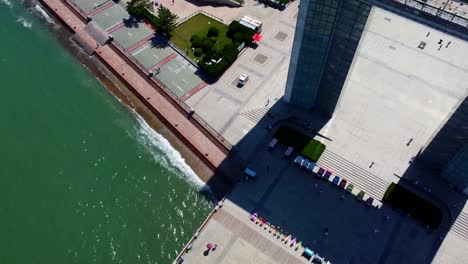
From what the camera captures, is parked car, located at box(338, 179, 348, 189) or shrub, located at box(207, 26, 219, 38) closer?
parked car, located at box(338, 179, 348, 189)

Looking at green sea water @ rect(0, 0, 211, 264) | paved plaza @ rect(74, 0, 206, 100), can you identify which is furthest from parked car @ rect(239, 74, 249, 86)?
green sea water @ rect(0, 0, 211, 264)

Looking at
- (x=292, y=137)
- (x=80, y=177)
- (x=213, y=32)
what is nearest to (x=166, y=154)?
(x=80, y=177)

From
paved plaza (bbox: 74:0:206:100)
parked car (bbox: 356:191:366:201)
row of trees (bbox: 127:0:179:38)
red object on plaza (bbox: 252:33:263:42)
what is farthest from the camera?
red object on plaza (bbox: 252:33:263:42)

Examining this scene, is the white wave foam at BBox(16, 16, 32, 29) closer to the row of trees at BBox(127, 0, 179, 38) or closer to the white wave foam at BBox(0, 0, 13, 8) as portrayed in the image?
the white wave foam at BBox(0, 0, 13, 8)

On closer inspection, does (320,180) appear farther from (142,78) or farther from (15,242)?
(15,242)

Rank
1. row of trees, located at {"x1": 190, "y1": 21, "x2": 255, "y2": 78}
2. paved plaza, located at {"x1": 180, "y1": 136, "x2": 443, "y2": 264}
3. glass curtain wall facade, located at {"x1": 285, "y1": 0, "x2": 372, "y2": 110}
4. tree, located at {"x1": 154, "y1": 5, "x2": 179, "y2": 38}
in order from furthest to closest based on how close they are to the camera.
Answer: tree, located at {"x1": 154, "y1": 5, "x2": 179, "y2": 38} → row of trees, located at {"x1": 190, "y1": 21, "x2": 255, "y2": 78} → paved plaza, located at {"x1": 180, "y1": 136, "x2": 443, "y2": 264} → glass curtain wall facade, located at {"x1": 285, "y1": 0, "x2": 372, "y2": 110}

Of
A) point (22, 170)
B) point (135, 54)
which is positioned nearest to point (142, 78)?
point (135, 54)

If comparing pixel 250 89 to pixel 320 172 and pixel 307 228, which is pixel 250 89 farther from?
pixel 307 228
